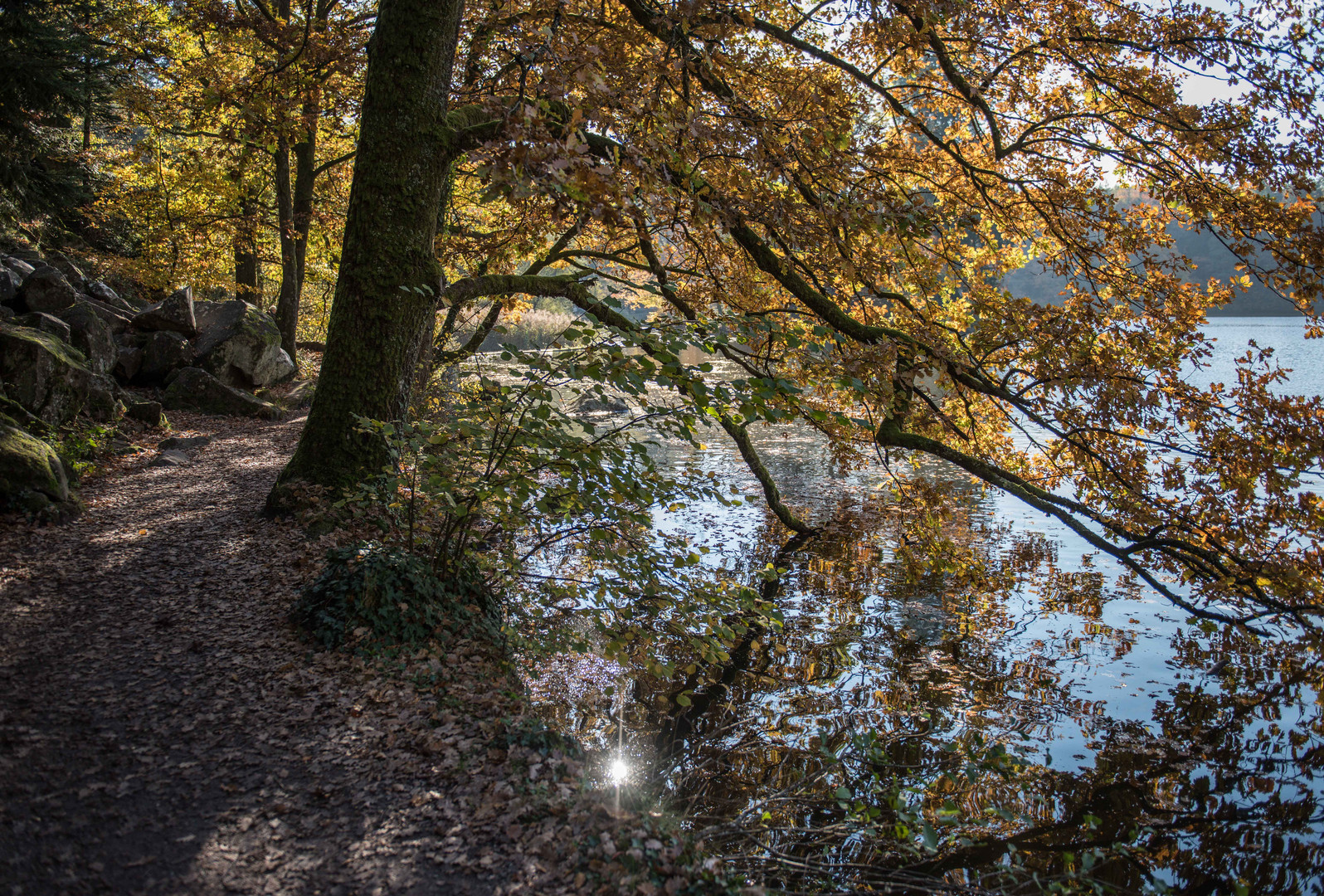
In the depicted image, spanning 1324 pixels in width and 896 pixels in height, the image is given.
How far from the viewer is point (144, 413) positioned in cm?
1021

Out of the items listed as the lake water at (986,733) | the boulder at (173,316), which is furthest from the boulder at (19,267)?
the lake water at (986,733)

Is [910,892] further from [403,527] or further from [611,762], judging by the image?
[403,527]

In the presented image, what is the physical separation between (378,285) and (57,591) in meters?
3.11

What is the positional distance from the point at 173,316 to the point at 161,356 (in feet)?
2.79

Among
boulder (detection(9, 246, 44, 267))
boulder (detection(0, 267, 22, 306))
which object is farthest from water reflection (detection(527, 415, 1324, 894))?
boulder (detection(9, 246, 44, 267))

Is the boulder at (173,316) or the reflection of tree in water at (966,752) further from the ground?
the boulder at (173,316)

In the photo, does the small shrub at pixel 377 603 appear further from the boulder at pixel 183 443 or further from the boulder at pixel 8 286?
the boulder at pixel 8 286

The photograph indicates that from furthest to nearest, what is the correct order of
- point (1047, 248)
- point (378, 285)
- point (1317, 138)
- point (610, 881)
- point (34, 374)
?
point (1047, 248) → point (34, 374) → point (378, 285) → point (1317, 138) → point (610, 881)

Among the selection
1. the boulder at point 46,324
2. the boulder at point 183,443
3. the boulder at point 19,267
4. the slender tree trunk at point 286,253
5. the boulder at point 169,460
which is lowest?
the boulder at point 169,460

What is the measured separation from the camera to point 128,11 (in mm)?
14375

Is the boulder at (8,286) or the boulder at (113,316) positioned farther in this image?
the boulder at (113,316)

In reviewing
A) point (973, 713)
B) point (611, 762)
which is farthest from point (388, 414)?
point (973, 713)

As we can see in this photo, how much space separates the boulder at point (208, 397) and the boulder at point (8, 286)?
2.72 m

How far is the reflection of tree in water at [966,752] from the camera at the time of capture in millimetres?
4422
